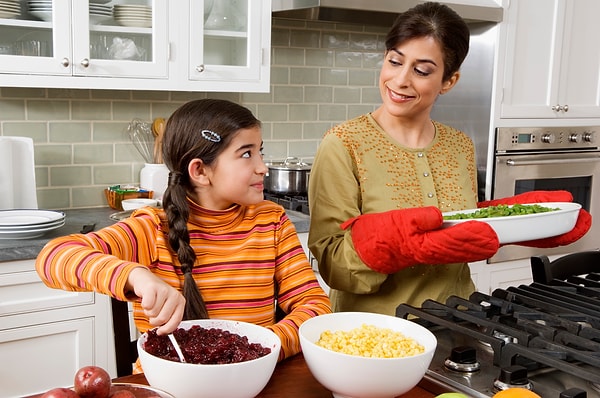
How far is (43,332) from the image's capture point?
235 cm

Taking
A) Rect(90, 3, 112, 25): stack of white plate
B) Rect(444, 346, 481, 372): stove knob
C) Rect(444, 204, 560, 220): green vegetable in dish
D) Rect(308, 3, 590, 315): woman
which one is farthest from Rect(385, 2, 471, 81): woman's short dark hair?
Rect(90, 3, 112, 25): stack of white plate

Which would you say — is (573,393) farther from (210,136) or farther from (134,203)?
(134,203)

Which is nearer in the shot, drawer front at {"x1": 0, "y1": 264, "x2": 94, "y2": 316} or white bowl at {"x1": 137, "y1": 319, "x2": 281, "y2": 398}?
white bowl at {"x1": 137, "y1": 319, "x2": 281, "y2": 398}

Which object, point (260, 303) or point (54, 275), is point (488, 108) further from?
point (54, 275)

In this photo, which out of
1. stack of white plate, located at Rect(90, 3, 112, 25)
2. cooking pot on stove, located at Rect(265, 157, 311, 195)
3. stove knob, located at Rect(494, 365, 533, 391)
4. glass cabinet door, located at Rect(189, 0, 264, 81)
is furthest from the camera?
cooking pot on stove, located at Rect(265, 157, 311, 195)

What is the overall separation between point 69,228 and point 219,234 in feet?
3.90

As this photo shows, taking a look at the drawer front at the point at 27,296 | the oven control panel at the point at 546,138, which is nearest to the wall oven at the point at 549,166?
the oven control panel at the point at 546,138

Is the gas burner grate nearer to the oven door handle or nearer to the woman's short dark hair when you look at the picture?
the woman's short dark hair

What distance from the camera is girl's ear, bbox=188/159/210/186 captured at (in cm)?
151

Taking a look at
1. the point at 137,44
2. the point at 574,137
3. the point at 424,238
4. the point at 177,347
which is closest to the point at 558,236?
the point at 424,238

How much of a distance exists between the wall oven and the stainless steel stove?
198 cm

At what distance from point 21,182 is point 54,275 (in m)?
1.59

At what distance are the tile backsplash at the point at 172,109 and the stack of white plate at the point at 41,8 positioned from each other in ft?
1.22

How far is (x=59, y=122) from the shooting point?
2.84m
